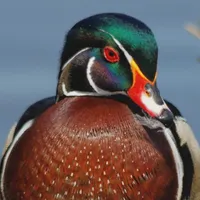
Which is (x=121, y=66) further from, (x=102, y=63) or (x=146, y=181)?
(x=146, y=181)

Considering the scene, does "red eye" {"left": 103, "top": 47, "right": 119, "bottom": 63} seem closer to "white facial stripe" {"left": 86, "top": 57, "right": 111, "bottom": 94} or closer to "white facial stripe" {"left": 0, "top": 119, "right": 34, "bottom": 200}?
"white facial stripe" {"left": 86, "top": 57, "right": 111, "bottom": 94}

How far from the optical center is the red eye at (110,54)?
5.01m

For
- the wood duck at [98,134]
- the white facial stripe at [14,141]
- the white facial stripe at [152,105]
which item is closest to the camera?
the white facial stripe at [152,105]

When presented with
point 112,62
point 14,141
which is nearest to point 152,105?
point 112,62

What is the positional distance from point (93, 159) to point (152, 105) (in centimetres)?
29

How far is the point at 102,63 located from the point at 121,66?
80mm

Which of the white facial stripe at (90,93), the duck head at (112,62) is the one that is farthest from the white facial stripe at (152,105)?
the white facial stripe at (90,93)

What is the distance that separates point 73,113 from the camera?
5.11 metres

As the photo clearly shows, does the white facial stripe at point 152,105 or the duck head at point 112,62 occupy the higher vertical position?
the duck head at point 112,62

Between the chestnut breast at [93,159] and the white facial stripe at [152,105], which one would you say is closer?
the white facial stripe at [152,105]

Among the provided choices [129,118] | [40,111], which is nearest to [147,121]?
[129,118]

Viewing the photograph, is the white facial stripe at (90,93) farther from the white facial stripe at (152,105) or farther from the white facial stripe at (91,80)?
the white facial stripe at (152,105)

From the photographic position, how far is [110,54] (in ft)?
16.5

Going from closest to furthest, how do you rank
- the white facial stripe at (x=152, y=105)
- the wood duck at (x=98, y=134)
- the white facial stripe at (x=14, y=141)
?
the white facial stripe at (x=152, y=105) < the wood duck at (x=98, y=134) < the white facial stripe at (x=14, y=141)
